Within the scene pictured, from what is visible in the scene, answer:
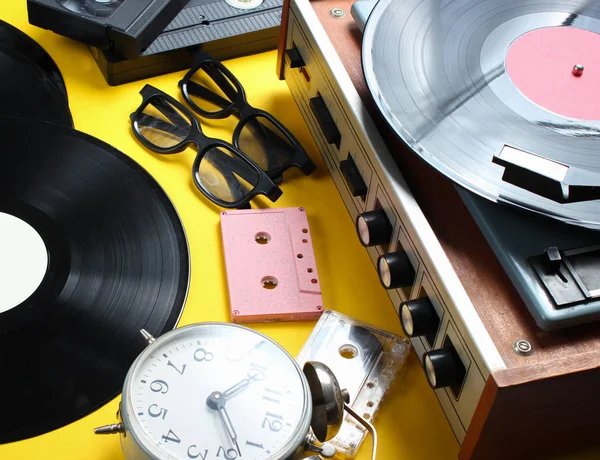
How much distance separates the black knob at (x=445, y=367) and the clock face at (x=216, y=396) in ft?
0.49

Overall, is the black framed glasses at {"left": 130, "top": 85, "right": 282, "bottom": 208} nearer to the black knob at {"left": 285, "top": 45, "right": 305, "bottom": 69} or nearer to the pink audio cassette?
the pink audio cassette

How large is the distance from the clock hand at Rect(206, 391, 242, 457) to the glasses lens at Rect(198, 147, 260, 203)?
411mm

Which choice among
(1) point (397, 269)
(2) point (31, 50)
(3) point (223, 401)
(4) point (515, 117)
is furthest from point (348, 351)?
(2) point (31, 50)

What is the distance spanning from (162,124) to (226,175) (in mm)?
139

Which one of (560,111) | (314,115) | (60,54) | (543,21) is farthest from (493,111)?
(60,54)

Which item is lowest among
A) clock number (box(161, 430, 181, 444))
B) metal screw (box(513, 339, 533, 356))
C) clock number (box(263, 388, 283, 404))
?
clock number (box(161, 430, 181, 444))

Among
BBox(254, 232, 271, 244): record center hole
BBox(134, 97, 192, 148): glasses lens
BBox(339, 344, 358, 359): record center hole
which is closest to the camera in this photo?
BBox(339, 344, 358, 359): record center hole

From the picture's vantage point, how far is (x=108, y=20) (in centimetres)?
142

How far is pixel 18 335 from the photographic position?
1126mm

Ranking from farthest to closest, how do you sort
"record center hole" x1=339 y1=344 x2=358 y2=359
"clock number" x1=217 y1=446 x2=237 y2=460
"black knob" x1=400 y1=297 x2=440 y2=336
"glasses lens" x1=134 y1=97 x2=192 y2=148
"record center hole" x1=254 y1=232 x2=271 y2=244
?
"glasses lens" x1=134 y1=97 x2=192 y2=148
"record center hole" x1=254 y1=232 x2=271 y2=244
"record center hole" x1=339 y1=344 x2=358 y2=359
"black knob" x1=400 y1=297 x2=440 y2=336
"clock number" x1=217 y1=446 x2=237 y2=460

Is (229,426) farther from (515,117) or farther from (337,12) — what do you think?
(337,12)

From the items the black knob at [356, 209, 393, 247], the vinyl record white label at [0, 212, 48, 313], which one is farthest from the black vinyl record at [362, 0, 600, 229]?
the vinyl record white label at [0, 212, 48, 313]

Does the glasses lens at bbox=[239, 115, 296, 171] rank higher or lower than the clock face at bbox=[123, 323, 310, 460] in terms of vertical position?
higher

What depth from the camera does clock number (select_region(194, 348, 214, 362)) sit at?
1021 mm
